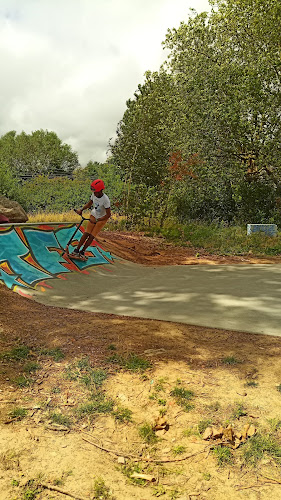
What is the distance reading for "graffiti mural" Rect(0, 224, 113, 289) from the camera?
7.00 metres

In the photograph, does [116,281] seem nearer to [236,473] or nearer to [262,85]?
[236,473]

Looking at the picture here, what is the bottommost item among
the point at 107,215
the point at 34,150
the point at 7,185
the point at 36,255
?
the point at 36,255

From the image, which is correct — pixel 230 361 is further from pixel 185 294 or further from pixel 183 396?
pixel 185 294

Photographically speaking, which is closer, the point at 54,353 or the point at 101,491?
the point at 101,491

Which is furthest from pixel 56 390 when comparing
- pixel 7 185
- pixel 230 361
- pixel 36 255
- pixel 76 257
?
pixel 7 185

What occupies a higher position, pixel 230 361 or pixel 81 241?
pixel 81 241

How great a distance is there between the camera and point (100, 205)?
8.22 m

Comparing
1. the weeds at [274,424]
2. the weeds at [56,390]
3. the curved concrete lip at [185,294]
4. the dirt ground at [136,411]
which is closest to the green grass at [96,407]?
the dirt ground at [136,411]

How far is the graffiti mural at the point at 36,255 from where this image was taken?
23.0 ft

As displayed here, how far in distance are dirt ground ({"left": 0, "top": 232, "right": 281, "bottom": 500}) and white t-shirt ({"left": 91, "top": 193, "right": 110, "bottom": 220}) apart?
400 centimetres

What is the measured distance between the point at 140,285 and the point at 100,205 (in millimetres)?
2101

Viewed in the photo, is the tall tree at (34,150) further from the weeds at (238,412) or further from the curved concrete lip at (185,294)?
the weeds at (238,412)

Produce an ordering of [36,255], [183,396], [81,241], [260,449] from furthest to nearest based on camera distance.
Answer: [81,241]
[36,255]
[183,396]
[260,449]

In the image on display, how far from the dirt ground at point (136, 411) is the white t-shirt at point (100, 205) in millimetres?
4002
